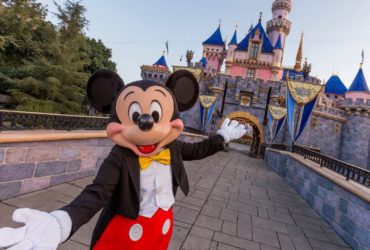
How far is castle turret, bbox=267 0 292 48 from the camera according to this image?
30.6 metres

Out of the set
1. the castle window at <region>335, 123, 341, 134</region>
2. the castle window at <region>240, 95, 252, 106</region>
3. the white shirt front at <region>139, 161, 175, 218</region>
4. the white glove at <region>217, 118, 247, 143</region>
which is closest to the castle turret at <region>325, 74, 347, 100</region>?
the castle window at <region>335, 123, 341, 134</region>

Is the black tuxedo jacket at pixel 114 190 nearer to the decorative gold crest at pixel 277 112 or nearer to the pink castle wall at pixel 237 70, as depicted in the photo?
the decorative gold crest at pixel 277 112

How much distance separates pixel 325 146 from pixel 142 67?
A: 19994mm

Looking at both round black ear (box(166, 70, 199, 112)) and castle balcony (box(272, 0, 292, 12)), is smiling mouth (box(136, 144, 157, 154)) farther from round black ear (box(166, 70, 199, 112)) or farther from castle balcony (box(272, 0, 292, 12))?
castle balcony (box(272, 0, 292, 12))

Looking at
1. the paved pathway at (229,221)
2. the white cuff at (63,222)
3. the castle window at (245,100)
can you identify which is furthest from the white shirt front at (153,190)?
the castle window at (245,100)

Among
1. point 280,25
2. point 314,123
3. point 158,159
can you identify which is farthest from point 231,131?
point 280,25

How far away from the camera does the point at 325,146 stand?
18.9m

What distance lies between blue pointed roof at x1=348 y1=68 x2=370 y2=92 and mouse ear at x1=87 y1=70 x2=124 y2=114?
29.3 meters

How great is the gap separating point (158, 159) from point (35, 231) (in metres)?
0.91

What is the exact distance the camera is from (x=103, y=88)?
2.10 meters

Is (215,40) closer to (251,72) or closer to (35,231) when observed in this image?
(251,72)

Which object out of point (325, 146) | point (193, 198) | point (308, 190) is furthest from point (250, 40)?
point (193, 198)

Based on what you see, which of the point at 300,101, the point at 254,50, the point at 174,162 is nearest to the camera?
the point at 174,162

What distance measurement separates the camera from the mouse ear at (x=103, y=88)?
6.83 feet
